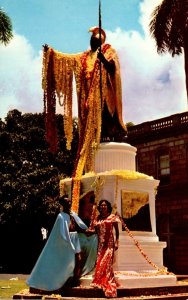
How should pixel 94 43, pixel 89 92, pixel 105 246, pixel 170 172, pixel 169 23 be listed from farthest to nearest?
pixel 170 172
pixel 169 23
pixel 94 43
pixel 89 92
pixel 105 246

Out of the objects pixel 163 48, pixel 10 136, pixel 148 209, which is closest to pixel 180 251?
pixel 163 48

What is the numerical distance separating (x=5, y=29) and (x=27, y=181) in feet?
42.8

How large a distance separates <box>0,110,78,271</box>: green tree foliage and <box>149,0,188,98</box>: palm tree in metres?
11.3

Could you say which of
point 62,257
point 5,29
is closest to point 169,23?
point 5,29

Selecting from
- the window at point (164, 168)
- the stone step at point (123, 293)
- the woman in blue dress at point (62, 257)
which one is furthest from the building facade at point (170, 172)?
the woman in blue dress at point (62, 257)

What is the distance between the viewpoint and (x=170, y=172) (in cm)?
3456

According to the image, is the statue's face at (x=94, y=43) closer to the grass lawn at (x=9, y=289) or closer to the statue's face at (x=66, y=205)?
the statue's face at (x=66, y=205)

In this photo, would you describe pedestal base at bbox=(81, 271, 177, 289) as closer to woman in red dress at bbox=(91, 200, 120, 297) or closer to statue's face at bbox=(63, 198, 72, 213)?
woman in red dress at bbox=(91, 200, 120, 297)

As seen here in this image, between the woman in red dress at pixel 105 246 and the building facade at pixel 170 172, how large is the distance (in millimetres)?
22139

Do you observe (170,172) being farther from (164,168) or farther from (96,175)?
(96,175)

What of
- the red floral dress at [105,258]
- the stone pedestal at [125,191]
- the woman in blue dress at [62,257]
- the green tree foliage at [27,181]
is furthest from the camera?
the green tree foliage at [27,181]

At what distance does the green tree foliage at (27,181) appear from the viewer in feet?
120

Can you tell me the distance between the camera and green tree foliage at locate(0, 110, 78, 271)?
1439 inches

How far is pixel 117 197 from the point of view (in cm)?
1112
